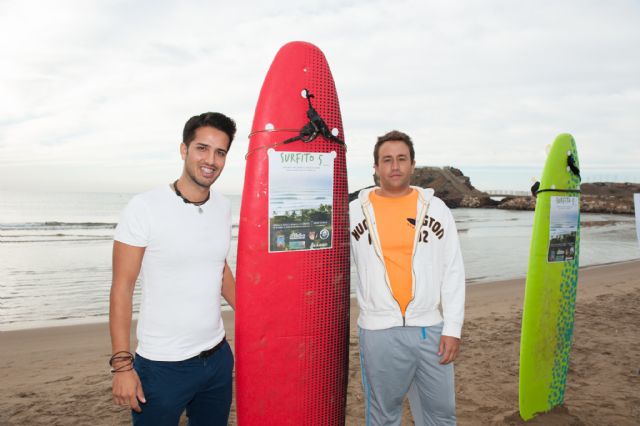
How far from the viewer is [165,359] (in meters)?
1.78

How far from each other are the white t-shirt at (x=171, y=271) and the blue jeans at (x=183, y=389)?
0.05 m

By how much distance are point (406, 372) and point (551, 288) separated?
2.09m

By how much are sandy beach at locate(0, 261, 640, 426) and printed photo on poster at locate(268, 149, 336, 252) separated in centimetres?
170

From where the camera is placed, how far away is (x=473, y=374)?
168 inches

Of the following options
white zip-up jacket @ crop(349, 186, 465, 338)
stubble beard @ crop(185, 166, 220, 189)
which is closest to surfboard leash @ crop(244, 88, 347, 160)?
white zip-up jacket @ crop(349, 186, 465, 338)

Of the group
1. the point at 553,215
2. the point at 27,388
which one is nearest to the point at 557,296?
the point at 553,215

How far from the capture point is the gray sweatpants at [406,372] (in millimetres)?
2209

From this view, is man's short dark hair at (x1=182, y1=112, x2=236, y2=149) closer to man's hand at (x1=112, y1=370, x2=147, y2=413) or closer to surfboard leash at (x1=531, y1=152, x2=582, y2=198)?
man's hand at (x1=112, y1=370, x2=147, y2=413)

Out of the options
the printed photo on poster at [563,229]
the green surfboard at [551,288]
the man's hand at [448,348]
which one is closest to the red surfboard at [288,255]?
the man's hand at [448,348]

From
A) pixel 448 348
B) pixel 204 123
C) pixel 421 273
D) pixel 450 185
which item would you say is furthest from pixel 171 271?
pixel 450 185

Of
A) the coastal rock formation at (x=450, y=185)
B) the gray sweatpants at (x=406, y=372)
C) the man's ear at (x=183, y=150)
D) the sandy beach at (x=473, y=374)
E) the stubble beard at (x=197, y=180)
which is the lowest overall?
the sandy beach at (x=473, y=374)

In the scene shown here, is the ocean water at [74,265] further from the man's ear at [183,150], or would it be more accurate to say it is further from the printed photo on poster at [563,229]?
the man's ear at [183,150]

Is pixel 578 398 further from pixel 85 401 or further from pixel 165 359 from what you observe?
pixel 85 401

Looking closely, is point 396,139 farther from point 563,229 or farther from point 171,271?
point 563,229
